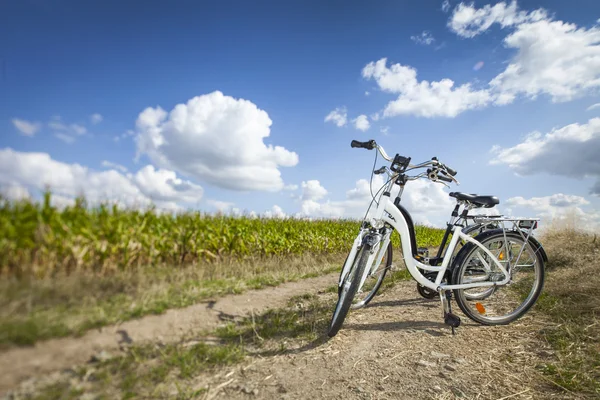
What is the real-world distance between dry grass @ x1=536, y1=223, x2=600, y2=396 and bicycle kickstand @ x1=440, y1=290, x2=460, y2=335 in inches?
35.7

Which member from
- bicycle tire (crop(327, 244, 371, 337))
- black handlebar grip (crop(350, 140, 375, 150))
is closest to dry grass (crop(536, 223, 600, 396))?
bicycle tire (crop(327, 244, 371, 337))

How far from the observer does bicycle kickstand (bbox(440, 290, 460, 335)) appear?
3871mm

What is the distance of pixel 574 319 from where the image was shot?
449cm

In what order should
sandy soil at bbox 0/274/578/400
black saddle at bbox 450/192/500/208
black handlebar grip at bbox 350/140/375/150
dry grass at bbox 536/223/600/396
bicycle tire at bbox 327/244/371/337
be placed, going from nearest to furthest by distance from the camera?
sandy soil at bbox 0/274/578/400, dry grass at bbox 536/223/600/396, bicycle tire at bbox 327/244/371/337, black handlebar grip at bbox 350/140/375/150, black saddle at bbox 450/192/500/208

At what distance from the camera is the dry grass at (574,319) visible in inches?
125

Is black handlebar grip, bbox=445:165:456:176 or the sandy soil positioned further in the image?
black handlebar grip, bbox=445:165:456:176

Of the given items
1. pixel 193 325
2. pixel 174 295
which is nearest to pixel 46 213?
pixel 174 295

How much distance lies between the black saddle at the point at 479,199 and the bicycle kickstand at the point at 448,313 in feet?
4.12

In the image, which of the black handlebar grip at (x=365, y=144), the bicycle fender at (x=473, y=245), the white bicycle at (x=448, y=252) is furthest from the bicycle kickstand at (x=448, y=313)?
the black handlebar grip at (x=365, y=144)

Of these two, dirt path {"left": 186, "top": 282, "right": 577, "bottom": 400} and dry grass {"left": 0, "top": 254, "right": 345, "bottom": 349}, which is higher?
dry grass {"left": 0, "top": 254, "right": 345, "bottom": 349}

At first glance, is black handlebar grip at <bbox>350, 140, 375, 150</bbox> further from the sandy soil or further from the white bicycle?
the sandy soil

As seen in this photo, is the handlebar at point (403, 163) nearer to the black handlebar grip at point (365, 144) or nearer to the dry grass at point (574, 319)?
the black handlebar grip at point (365, 144)

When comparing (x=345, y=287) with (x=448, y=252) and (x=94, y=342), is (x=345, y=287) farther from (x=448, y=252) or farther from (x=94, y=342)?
(x=94, y=342)

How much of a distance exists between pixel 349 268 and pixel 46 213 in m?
3.24
